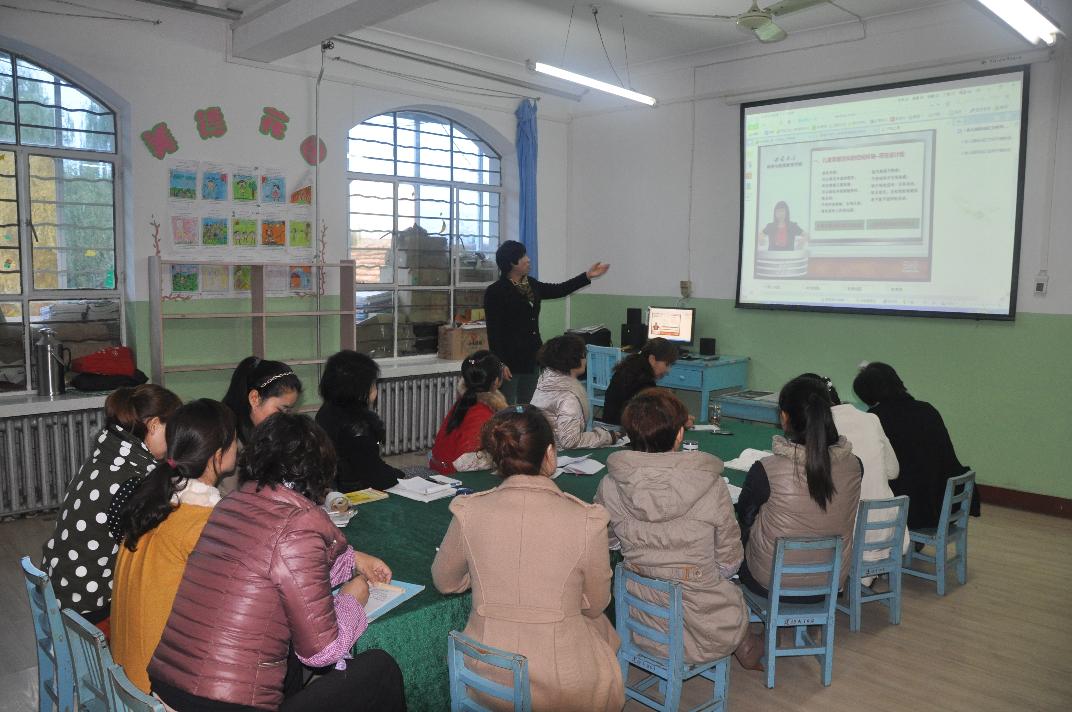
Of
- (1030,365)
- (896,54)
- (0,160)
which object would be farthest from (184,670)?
(896,54)

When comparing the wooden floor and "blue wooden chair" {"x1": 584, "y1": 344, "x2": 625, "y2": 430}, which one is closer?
the wooden floor

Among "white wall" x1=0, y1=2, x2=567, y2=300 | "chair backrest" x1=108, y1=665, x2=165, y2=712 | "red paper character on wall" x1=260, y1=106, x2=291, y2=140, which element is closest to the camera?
"chair backrest" x1=108, y1=665, x2=165, y2=712

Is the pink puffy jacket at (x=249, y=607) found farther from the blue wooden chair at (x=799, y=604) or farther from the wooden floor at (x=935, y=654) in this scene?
the blue wooden chair at (x=799, y=604)

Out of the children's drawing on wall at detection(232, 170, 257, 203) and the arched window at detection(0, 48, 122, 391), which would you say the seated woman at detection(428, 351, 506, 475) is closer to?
the children's drawing on wall at detection(232, 170, 257, 203)

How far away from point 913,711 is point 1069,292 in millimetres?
3444

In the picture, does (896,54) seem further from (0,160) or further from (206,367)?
(0,160)

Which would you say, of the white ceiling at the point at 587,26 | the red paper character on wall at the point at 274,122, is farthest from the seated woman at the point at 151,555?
the white ceiling at the point at 587,26

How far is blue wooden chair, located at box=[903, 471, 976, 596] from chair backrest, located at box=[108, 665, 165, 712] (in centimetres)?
338

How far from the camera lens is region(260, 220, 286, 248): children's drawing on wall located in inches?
231

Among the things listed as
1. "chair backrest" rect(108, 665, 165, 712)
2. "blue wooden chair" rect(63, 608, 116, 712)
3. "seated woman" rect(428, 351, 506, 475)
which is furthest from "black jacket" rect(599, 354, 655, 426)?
"chair backrest" rect(108, 665, 165, 712)

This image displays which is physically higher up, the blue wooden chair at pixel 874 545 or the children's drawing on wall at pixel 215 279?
the children's drawing on wall at pixel 215 279

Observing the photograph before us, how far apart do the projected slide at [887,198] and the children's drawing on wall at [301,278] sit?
3.49 meters

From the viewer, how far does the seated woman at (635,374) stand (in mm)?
4160

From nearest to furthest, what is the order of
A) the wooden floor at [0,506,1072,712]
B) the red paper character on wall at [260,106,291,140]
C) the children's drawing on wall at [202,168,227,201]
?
the wooden floor at [0,506,1072,712] → the children's drawing on wall at [202,168,227,201] → the red paper character on wall at [260,106,291,140]
